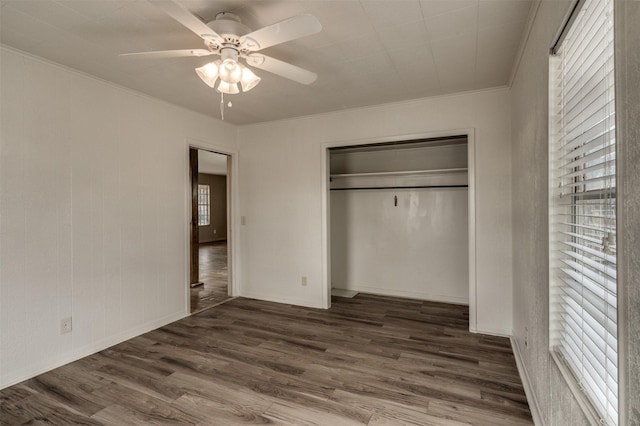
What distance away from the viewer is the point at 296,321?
3.69 m

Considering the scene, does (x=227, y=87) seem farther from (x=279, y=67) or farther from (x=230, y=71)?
(x=279, y=67)

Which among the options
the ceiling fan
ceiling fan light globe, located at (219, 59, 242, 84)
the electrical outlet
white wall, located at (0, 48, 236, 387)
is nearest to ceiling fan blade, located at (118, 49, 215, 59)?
the ceiling fan

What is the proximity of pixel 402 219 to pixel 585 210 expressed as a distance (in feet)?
11.0

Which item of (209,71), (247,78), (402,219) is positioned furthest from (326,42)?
(402,219)

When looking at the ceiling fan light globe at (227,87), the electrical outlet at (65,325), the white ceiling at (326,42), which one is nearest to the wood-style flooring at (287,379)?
the electrical outlet at (65,325)

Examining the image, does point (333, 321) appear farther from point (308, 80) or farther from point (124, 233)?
point (308, 80)

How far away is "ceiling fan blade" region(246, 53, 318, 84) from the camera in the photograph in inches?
80.2

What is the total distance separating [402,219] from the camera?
15.3ft

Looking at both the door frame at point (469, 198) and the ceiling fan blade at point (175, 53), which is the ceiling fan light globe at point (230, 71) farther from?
the door frame at point (469, 198)

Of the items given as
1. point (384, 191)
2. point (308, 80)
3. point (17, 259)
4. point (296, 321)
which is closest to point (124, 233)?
point (17, 259)

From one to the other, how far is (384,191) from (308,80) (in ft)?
9.24

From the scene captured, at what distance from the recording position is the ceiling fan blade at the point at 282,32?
156 cm

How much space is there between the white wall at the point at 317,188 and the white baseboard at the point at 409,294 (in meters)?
0.96

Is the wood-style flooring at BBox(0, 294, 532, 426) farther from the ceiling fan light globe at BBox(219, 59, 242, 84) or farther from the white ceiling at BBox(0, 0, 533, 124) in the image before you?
the white ceiling at BBox(0, 0, 533, 124)
